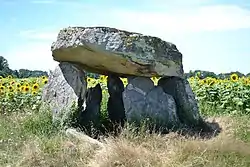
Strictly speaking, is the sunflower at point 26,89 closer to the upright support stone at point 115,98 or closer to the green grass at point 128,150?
the upright support stone at point 115,98

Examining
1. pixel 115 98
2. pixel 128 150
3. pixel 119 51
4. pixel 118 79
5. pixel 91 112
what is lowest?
pixel 128 150

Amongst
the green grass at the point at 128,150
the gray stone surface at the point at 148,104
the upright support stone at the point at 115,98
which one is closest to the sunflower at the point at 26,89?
the upright support stone at the point at 115,98

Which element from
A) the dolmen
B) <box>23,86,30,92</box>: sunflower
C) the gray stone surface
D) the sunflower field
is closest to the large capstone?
the dolmen

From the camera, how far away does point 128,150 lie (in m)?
5.71

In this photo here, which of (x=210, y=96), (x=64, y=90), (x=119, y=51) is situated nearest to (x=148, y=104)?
(x=119, y=51)

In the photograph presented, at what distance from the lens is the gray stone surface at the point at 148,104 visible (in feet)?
23.3

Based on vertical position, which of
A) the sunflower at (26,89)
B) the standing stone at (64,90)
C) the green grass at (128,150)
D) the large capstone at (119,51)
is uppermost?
the large capstone at (119,51)

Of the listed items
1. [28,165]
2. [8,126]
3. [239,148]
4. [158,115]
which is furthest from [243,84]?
[28,165]

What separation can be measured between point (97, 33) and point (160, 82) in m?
1.56

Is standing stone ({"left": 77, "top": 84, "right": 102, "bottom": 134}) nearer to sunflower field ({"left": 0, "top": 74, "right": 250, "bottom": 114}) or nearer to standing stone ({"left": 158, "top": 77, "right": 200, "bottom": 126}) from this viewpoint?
standing stone ({"left": 158, "top": 77, "right": 200, "bottom": 126})

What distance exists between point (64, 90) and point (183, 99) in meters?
1.78

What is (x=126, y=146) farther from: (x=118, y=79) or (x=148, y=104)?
(x=118, y=79)

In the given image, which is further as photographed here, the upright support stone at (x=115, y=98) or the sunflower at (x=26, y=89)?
the sunflower at (x=26, y=89)

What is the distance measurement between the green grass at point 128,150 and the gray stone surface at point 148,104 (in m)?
0.50
